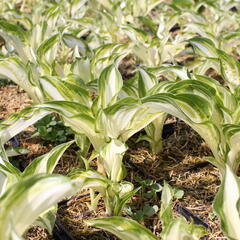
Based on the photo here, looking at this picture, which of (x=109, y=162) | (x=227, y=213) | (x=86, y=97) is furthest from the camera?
(x=86, y=97)

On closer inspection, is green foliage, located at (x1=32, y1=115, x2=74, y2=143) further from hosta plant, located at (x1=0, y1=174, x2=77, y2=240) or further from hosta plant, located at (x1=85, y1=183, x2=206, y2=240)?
hosta plant, located at (x1=0, y1=174, x2=77, y2=240)

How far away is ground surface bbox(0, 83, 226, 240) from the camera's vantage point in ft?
4.47

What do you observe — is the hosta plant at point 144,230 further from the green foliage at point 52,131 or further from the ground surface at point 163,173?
the green foliage at point 52,131

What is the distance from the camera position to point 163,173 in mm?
1611

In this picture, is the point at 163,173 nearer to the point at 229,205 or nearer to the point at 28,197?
the point at 229,205

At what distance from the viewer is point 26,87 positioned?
187 cm

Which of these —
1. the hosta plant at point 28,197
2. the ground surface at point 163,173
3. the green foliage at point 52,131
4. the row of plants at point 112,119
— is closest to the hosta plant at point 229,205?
the row of plants at point 112,119

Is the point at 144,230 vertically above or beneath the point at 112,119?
beneath

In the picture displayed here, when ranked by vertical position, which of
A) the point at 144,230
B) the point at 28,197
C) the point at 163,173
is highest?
the point at 28,197

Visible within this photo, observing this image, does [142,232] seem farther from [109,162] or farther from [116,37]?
[116,37]

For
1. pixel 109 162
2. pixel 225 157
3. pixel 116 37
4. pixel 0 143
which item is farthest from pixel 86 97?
pixel 116 37

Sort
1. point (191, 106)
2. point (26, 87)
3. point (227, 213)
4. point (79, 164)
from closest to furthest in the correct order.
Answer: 1. point (227, 213)
2. point (191, 106)
3. point (79, 164)
4. point (26, 87)

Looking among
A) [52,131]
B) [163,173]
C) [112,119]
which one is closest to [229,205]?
[112,119]

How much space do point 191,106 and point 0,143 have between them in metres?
0.59
